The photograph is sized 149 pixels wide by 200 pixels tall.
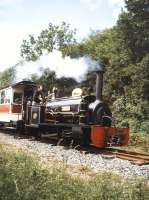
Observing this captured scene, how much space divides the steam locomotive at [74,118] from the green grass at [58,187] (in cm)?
794

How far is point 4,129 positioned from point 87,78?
9.45 m

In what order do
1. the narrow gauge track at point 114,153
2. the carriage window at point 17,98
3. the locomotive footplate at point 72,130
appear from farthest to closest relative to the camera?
the carriage window at point 17,98 < the locomotive footplate at point 72,130 < the narrow gauge track at point 114,153

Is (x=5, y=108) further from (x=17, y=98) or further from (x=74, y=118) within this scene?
(x=74, y=118)

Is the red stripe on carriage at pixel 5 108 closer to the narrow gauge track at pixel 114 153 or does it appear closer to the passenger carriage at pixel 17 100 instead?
the passenger carriage at pixel 17 100

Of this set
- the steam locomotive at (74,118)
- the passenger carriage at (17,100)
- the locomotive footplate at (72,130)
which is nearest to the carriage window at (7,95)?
the passenger carriage at (17,100)

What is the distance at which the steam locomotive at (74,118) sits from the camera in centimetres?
1666

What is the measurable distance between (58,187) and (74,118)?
10431 mm

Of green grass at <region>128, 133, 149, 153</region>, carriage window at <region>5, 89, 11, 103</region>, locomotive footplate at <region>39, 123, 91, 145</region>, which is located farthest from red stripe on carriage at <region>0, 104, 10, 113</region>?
green grass at <region>128, 133, 149, 153</region>

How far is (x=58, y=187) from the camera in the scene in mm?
7488

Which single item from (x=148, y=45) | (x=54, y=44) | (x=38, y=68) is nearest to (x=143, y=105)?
(x=148, y=45)

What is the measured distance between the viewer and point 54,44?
157 feet

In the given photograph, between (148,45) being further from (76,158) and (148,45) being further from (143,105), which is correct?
(76,158)

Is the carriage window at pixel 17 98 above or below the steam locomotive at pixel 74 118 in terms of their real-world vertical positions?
above

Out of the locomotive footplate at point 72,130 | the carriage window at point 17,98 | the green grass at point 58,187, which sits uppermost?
the carriage window at point 17,98
